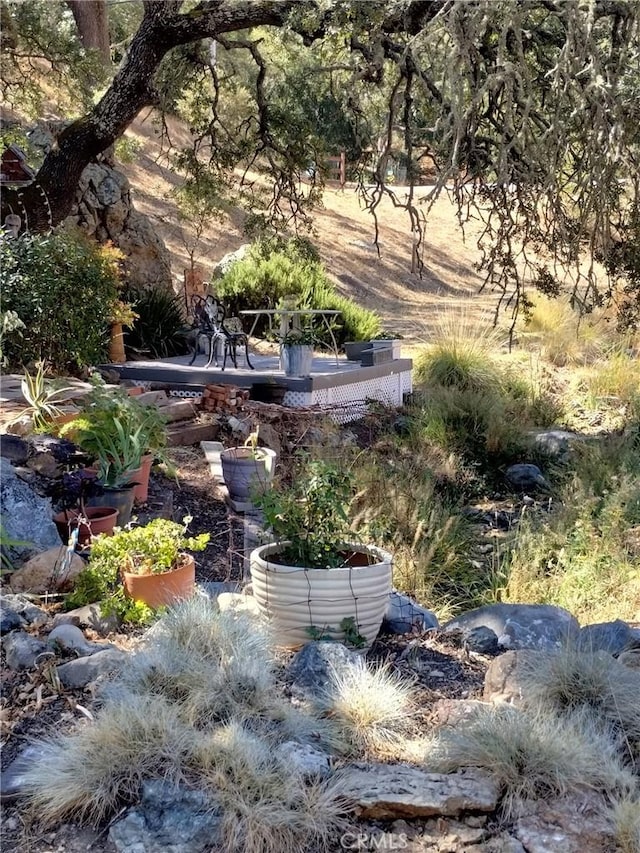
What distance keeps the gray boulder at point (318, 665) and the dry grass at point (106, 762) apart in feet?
1.97

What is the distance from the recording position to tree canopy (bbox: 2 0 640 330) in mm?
4254

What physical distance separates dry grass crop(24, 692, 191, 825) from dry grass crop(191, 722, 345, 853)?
9 cm

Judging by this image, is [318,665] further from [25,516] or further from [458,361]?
[458,361]

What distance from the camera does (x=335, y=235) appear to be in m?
24.5

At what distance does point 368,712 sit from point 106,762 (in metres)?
0.83

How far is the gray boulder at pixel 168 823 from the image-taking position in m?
2.47

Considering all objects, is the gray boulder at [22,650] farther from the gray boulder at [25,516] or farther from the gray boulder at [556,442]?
the gray boulder at [556,442]

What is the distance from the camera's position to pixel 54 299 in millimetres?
8258

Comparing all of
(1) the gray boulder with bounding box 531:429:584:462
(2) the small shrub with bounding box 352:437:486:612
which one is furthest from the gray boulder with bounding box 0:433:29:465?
(1) the gray boulder with bounding box 531:429:584:462

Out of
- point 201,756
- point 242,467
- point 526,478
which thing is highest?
point 201,756

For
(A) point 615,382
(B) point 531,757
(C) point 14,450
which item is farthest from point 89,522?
(A) point 615,382

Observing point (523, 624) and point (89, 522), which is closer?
point (523, 624)

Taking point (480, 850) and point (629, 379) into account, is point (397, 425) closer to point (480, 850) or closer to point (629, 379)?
point (629, 379)

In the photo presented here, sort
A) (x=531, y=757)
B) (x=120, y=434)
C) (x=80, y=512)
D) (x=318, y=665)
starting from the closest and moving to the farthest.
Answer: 1. (x=531, y=757)
2. (x=318, y=665)
3. (x=80, y=512)
4. (x=120, y=434)
